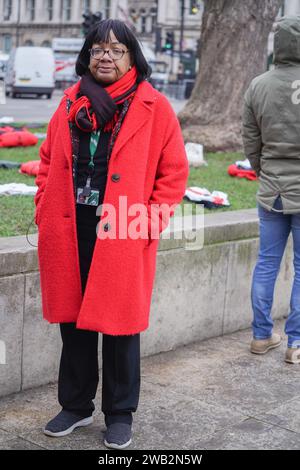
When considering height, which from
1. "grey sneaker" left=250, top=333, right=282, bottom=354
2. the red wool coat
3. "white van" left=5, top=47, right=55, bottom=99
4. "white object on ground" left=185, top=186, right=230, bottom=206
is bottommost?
"white van" left=5, top=47, right=55, bottom=99

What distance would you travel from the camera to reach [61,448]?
12.8 ft

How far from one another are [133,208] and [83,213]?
227 mm

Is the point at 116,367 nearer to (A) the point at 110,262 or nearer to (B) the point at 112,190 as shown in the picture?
(A) the point at 110,262

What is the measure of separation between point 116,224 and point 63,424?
1043mm

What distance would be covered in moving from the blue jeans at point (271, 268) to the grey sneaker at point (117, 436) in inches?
71.9

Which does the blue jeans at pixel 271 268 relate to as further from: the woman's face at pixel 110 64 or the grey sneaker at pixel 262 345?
the woman's face at pixel 110 64

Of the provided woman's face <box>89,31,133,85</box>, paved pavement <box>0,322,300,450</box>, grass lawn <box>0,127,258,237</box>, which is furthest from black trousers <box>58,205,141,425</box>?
grass lawn <box>0,127,258,237</box>

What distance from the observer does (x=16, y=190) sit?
269 inches

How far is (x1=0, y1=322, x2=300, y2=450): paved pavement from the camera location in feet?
13.3

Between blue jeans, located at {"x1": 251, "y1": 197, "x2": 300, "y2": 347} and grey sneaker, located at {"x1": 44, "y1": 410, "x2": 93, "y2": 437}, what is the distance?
1811 millimetres

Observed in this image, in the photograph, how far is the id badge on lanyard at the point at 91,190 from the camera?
12.3ft

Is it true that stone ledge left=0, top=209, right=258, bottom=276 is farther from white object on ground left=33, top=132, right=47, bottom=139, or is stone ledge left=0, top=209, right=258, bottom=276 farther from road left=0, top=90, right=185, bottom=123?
road left=0, top=90, right=185, bottom=123

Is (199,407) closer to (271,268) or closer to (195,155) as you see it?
(271,268)

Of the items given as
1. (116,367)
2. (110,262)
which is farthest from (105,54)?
(116,367)
